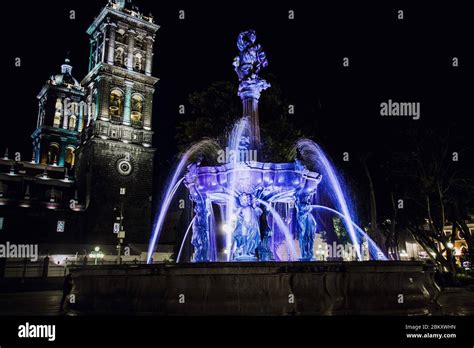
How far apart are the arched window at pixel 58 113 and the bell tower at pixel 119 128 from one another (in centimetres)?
1131

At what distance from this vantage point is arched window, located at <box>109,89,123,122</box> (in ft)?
149

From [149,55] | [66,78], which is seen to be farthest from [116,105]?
[66,78]

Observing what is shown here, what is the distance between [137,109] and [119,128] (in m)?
3.46

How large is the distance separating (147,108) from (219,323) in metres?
43.5

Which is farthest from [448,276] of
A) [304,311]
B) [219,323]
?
[219,323]

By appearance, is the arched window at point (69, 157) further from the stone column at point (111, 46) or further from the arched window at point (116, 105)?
the stone column at point (111, 46)

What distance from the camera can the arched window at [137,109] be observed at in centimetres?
4675

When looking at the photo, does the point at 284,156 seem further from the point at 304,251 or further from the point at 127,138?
the point at 127,138

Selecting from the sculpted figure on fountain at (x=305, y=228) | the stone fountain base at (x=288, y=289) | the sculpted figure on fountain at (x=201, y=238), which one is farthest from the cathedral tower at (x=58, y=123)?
the stone fountain base at (x=288, y=289)

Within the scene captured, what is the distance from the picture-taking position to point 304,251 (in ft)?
33.9

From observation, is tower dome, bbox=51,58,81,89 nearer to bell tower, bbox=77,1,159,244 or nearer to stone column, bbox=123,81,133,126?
bell tower, bbox=77,1,159,244

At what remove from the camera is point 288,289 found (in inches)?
275

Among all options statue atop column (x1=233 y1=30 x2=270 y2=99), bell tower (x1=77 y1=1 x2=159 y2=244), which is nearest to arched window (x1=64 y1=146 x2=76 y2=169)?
bell tower (x1=77 y1=1 x2=159 y2=244)

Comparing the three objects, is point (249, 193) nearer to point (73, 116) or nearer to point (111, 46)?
point (111, 46)
